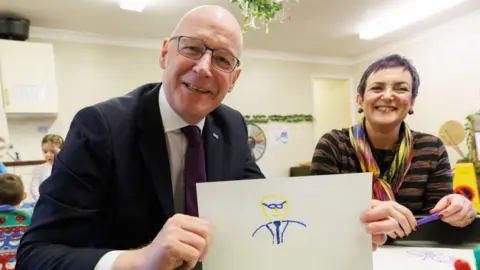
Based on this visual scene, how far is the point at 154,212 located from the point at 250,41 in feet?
13.6

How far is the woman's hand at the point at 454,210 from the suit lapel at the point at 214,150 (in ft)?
1.93

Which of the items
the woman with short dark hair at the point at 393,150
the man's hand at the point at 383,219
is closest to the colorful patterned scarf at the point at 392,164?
the woman with short dark hair at the point at 393,150

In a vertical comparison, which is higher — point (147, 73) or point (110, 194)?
point (147, 73)

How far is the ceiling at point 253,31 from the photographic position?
336 centimetres

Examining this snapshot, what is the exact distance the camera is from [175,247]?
569 mm

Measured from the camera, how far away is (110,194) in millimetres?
783

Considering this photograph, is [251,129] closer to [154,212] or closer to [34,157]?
[34,157]

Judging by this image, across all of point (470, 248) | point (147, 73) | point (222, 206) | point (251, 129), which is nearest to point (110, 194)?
point (222, 206)

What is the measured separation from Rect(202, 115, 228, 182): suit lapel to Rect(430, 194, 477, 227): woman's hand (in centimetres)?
59

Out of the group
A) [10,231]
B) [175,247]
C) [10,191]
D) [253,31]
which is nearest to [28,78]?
[10,191]

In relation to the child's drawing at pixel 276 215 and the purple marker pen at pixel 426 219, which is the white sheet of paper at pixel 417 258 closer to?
the purple marker pen at pixel 426 219

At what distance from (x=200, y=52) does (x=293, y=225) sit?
439mm

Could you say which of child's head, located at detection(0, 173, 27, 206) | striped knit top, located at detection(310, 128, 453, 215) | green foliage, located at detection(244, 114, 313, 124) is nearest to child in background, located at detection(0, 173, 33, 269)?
child's head, located at detection(0, 173, 27, 206)

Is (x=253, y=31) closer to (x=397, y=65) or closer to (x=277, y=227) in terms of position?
(x=397, y=65)
